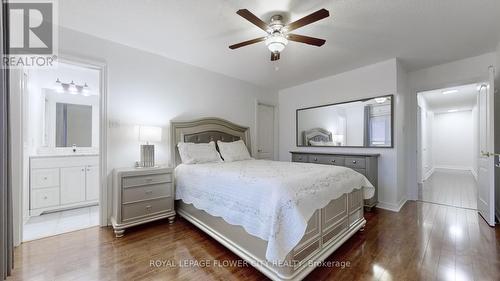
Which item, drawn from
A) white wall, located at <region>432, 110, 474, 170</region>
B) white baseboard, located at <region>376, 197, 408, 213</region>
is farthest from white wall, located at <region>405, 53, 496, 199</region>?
white wall, located at <region>432, 110, 474, 170</region>

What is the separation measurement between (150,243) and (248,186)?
139 cm

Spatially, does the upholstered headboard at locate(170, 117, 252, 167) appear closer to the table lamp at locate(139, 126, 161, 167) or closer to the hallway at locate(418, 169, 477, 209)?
the table lamp at locate(139, 126, 161, 167)

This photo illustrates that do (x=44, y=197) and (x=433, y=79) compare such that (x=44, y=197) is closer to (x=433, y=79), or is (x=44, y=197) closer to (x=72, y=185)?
(x=72, y=185)

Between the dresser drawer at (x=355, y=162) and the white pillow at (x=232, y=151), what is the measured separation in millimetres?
1758

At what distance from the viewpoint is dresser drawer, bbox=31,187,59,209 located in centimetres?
312

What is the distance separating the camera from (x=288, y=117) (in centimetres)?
507

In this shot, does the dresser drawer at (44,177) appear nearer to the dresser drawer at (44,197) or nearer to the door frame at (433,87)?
the dresser drawer at (44,197)

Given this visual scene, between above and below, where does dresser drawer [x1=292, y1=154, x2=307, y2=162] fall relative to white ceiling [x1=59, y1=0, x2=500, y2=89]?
below

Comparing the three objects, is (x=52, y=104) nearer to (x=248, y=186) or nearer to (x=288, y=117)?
(x=248, y=186)

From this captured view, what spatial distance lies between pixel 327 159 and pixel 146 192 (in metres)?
3.03

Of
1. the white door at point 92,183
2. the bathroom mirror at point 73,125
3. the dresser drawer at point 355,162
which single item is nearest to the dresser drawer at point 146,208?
the white door at point 92,183

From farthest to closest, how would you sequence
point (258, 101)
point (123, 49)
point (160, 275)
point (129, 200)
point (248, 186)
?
point (258, 101)
point (123, 49)
point (129, 200)
point (248, 186)
point (160, 275)

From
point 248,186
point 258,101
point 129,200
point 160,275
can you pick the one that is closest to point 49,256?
point 129,200

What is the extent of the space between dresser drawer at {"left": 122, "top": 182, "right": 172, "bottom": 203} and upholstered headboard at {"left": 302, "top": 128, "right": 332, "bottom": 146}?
306cm
